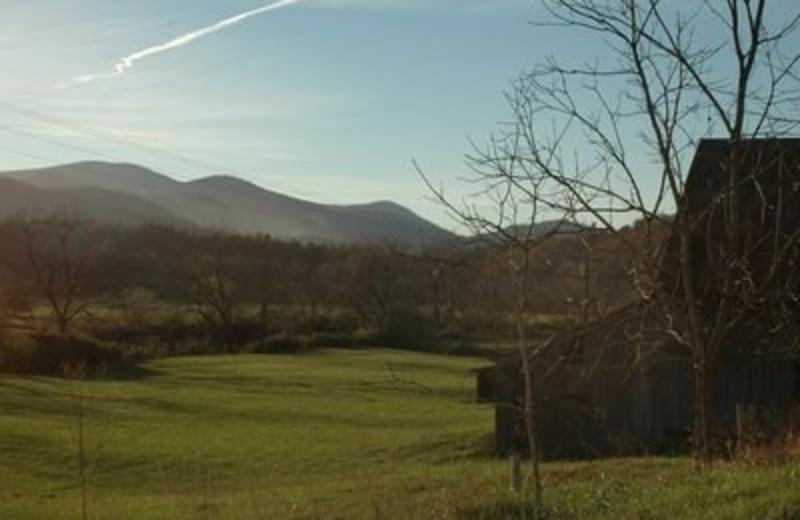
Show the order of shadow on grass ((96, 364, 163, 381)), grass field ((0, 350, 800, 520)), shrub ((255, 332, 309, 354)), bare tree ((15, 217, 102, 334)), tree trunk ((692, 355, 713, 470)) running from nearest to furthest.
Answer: grass field ((0, 350, 800, 520)) → tree trunk ((692, 355, 713, 470)) → shadow on grass ((96, 364, 163, 381)) → shrub ((255, 332, 309, 354)) → bare tree ((15, 217, 102, 334))

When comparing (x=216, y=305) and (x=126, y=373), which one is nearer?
(x=126, y=373)

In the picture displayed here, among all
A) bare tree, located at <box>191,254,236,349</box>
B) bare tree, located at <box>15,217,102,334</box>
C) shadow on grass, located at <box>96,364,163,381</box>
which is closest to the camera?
shadow on grass, located at <box>96,364,163,381</box>

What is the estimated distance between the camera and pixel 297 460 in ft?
106

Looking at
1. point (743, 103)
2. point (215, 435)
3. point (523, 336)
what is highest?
point (743, 103)

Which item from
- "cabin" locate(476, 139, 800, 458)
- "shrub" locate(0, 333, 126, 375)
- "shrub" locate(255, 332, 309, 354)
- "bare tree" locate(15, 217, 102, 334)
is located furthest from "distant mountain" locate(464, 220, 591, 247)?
"shrub" locate(255, 332, 309, 354)

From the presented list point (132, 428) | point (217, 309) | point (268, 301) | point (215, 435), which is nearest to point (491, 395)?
point (215, 435)

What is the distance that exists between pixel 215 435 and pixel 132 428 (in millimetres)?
3848

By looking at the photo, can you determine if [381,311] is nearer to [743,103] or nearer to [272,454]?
[272,454]

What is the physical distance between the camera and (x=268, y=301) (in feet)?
338

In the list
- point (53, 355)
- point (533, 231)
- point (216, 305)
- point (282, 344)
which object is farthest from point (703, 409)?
point (216, 305)

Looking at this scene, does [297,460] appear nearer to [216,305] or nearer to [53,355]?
[53,355]

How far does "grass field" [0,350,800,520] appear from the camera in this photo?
994cm

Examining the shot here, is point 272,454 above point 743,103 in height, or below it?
below

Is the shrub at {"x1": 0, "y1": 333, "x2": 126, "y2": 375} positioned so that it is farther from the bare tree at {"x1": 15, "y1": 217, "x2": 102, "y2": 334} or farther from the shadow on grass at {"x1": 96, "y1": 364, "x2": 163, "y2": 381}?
the bare tree at {"x1": 15, "y1": 217, "x2": 102, "y2": 334}
